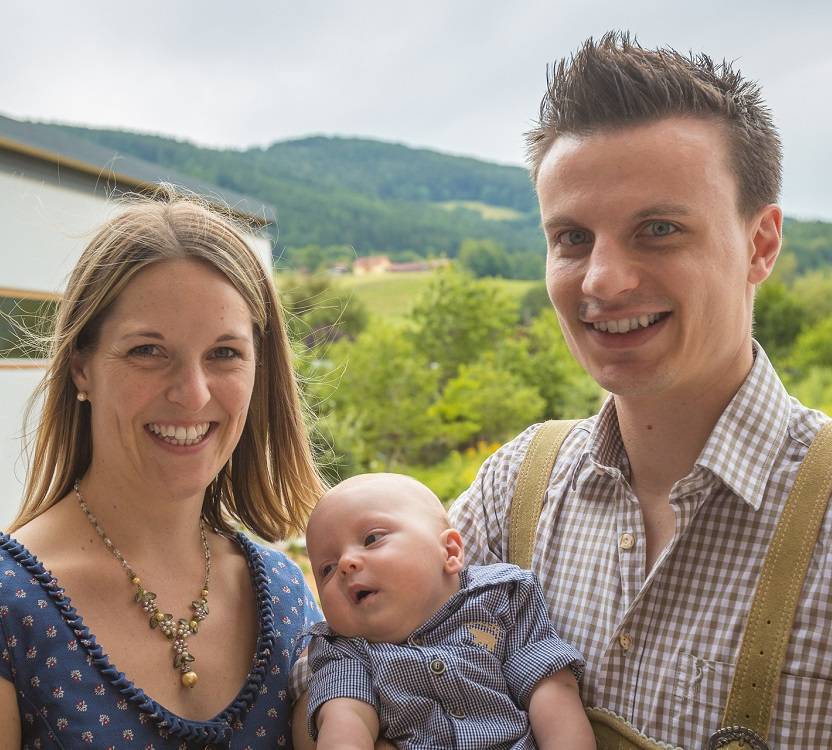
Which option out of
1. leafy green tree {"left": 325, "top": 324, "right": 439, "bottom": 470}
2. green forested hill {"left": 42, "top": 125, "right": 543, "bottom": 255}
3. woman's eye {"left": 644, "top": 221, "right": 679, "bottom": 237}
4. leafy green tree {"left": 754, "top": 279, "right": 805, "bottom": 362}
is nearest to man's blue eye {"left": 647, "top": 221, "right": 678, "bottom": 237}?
woman's eye {"left": 644, "top": 221, "right": 679, "bottom": 237}

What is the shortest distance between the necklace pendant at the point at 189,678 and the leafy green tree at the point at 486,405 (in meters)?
10.5

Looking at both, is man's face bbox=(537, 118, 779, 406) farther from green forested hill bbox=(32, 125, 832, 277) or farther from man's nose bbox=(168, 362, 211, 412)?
green forested hill bbox=(32, 125, 832, 277)

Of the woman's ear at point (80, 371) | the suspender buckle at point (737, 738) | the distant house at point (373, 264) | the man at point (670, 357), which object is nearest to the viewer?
the suspender buckle at point (737, 738)

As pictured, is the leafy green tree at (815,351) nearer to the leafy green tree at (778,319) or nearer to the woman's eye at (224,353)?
the leafy green tree at (778,319)

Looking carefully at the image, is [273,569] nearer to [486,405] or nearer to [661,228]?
[661,228]

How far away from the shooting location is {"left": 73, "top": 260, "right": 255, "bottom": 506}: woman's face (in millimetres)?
1559

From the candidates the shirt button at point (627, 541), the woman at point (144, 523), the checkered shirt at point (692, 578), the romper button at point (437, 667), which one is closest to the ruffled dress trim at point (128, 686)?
the woman at point (144, 523)

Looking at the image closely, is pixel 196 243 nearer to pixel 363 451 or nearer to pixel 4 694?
pixel 4 694

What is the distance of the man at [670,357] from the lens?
4.68 feet

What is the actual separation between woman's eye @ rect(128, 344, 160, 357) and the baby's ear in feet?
2.16

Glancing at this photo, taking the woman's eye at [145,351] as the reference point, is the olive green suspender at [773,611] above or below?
below

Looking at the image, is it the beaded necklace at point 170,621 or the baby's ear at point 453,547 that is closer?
the beaded necklace at point 170,621

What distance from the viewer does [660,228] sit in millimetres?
1450

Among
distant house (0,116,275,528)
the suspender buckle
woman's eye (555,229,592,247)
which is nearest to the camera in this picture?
the suspender buckle
